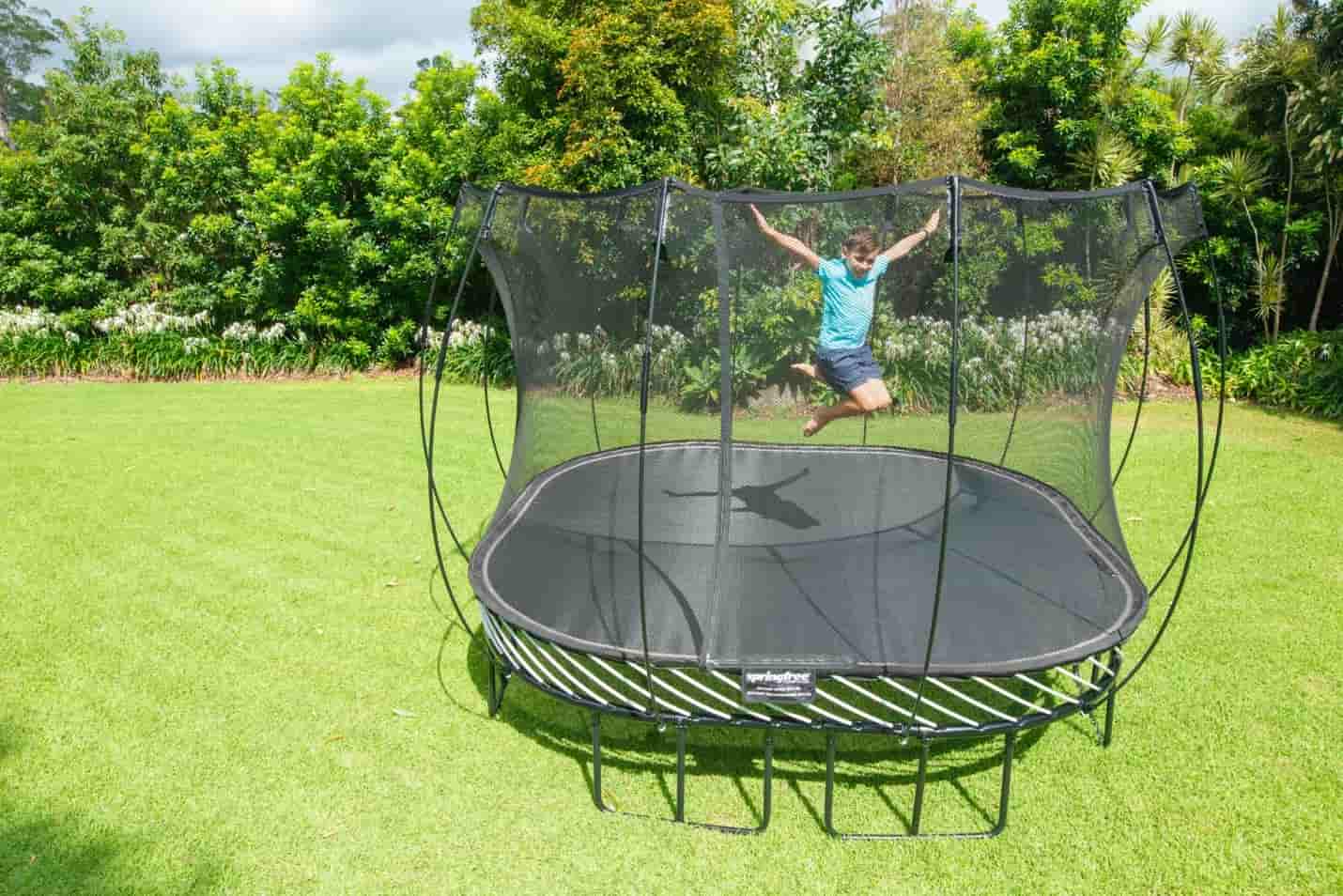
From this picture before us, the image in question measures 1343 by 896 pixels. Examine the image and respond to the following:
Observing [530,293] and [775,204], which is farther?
[530,293]

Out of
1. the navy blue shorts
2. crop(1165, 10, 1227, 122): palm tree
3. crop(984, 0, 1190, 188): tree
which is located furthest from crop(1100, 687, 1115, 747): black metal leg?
crop(1165, 10, 1227, 122): palm tree

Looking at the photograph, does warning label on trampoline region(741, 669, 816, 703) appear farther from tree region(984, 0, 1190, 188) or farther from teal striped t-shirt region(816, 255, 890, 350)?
tree region(984, 0, 1190, 188)

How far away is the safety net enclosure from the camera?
2412 millimetres

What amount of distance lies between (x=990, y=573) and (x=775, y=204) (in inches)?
57.6

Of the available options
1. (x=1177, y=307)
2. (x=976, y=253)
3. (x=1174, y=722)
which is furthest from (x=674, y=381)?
(x=1177, y=307)

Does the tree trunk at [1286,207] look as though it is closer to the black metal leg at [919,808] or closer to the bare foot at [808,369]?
the bare foot at [808,369]

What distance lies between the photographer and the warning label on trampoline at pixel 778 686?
219cm

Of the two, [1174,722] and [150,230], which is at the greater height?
[150,230]

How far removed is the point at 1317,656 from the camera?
3266mm

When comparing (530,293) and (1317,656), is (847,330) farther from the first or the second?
(1317,656)

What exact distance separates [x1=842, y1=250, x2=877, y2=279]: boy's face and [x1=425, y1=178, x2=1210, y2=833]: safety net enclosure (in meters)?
0.01

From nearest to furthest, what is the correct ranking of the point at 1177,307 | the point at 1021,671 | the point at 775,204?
the point at 1021,671, the point at 775,204, the point at 1177,307

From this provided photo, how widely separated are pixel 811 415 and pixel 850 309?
72cm

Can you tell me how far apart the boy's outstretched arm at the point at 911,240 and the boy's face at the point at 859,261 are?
4 cm
